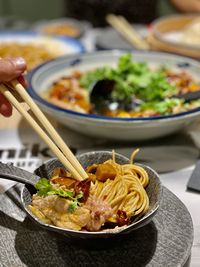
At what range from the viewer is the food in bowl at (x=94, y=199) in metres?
0.83

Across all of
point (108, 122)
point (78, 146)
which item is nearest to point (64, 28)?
point (78, 146)

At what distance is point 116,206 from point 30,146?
594 mm

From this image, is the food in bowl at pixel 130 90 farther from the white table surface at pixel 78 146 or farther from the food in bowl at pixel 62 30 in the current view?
the food in bowl at pixel 62 30

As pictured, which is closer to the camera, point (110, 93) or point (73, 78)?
point (110, 93)

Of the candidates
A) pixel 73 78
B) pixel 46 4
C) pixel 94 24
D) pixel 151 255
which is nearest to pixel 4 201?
pixel 151 255

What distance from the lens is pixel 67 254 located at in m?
0.86

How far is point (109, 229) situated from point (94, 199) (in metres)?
0.07

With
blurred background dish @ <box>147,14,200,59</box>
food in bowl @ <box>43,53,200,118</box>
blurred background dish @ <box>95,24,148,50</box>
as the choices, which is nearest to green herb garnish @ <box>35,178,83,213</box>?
food in bowl @ <box>43,53,200,118</box>

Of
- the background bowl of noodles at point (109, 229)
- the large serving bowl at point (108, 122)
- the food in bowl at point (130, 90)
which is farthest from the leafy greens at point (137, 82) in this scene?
the background bowl of noodles at point (109, 229)

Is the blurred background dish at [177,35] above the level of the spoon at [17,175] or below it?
below

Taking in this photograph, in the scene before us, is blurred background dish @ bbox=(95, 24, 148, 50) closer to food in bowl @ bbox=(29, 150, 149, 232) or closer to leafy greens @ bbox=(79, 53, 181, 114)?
leafy greens @ bbox=(79, 53, 181, 114)

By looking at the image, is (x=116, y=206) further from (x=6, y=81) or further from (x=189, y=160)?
(x=189, y=160)

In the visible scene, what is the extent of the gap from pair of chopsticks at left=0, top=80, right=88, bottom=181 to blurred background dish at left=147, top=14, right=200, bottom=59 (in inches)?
42.1

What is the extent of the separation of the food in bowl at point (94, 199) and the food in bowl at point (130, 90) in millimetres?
453
